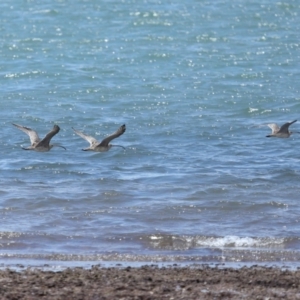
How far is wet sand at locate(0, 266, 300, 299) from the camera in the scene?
457 inches

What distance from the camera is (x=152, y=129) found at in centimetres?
2555

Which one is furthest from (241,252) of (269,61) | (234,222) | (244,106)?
(269,61)

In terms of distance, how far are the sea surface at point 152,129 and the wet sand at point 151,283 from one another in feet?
4.42

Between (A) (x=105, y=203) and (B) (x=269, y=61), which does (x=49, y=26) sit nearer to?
(B) (x=269, y=61)

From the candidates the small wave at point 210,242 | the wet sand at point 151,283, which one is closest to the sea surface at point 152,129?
the small wave at point 210,242

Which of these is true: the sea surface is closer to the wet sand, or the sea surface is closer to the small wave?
the small wave

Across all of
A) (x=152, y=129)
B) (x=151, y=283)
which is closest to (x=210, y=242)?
(x=151, y=283)

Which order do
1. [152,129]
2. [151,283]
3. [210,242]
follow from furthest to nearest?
[152,129]
[210,242]
[151,283]

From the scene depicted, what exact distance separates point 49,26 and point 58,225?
2611cm

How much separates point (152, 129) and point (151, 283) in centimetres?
1360

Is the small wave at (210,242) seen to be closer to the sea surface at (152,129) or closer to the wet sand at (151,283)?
the sea surface at (152,129)

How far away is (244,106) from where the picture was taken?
2842 cm

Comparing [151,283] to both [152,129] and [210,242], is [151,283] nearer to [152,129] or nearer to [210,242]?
[210,242]

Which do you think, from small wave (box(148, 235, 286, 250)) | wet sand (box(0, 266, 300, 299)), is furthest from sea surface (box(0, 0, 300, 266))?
wet sand (box(0, 266, 300, 299))
